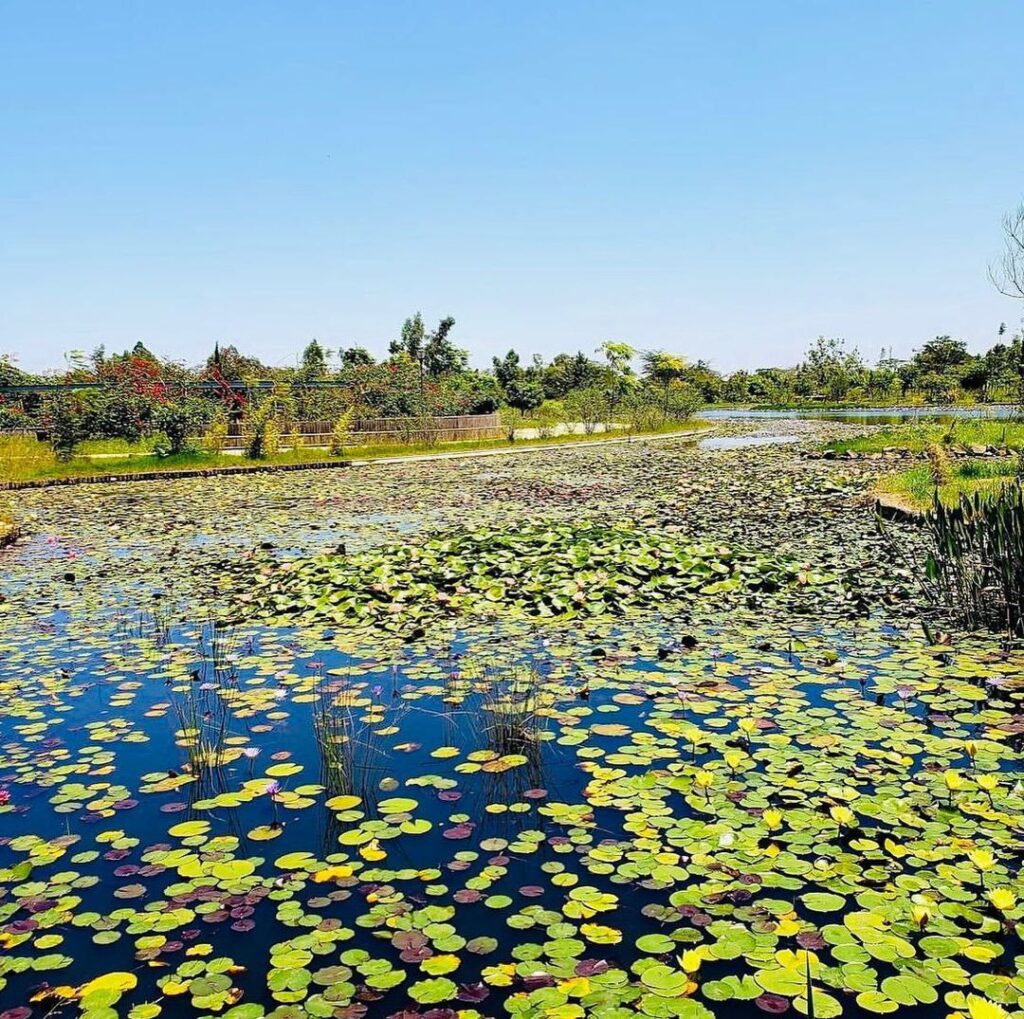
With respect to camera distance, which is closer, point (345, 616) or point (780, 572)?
point (345, 616)

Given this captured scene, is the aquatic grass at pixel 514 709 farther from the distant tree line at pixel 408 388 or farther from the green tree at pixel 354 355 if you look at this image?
the green tree at pixel 354 355

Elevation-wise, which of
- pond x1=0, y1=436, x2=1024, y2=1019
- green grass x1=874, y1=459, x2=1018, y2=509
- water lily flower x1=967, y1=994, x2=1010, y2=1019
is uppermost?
green grass x1=874, y1=459, x2=1018, y2=509

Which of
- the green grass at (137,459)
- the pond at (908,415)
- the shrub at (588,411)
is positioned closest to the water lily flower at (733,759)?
the green grass at (137,459)

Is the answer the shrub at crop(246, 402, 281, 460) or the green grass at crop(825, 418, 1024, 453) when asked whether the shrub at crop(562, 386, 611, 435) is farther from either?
the shrub at crop(246, 402, 281, 460)

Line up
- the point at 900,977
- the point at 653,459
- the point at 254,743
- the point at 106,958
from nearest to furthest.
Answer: the point at 900,977 → the point at 106,958 → the point at 254,743 → the point at 653,459

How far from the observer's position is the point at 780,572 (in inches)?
258

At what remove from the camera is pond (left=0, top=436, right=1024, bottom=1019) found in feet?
7.05

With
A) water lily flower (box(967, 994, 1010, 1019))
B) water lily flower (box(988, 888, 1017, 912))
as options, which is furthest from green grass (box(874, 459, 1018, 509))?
water lily flower (box(967, 994, 1010, 1019))

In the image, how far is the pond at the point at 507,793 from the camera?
215 cm

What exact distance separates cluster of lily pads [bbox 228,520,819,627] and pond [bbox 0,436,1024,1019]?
0.04 meters

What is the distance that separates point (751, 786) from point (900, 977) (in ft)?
3.57

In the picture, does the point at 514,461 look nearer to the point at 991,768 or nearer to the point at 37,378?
the point at 991,768

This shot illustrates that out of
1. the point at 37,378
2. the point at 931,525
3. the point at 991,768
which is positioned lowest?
the point at 991,768

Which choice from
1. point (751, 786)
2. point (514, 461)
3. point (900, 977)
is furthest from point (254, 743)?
point (514, 461)
